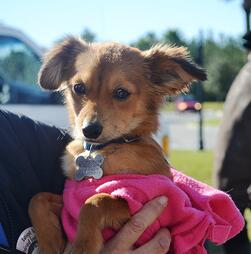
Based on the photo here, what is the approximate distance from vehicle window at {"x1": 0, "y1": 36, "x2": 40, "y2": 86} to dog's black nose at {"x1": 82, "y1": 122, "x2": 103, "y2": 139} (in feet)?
12.6

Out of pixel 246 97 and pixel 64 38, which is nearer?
pixel 64 38

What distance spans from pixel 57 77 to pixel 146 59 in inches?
19.2

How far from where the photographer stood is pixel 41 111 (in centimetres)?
597

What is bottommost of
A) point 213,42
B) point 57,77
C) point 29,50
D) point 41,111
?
point 213,42

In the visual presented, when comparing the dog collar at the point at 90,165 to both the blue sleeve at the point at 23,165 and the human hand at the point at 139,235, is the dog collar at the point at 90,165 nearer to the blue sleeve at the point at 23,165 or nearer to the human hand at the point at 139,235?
the blue sleeve at the point at 23,165

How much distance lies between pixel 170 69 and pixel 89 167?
2.41ft

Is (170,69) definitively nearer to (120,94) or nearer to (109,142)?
(120,94)

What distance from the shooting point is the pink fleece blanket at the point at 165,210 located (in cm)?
229

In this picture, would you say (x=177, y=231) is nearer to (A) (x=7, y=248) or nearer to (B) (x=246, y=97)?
(A) (x=7, y=248)

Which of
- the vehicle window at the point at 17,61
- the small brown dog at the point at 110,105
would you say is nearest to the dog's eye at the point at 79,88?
the small brown dog at the point at 110,105

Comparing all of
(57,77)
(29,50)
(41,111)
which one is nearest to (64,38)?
(57,77)

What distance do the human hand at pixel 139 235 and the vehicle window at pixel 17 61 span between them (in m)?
4.18

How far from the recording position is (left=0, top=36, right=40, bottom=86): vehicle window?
627 cm

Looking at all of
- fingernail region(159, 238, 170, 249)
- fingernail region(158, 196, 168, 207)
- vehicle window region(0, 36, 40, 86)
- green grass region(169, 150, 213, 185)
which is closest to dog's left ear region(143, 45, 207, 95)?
fingernail region(158, 196, 168, 207)
